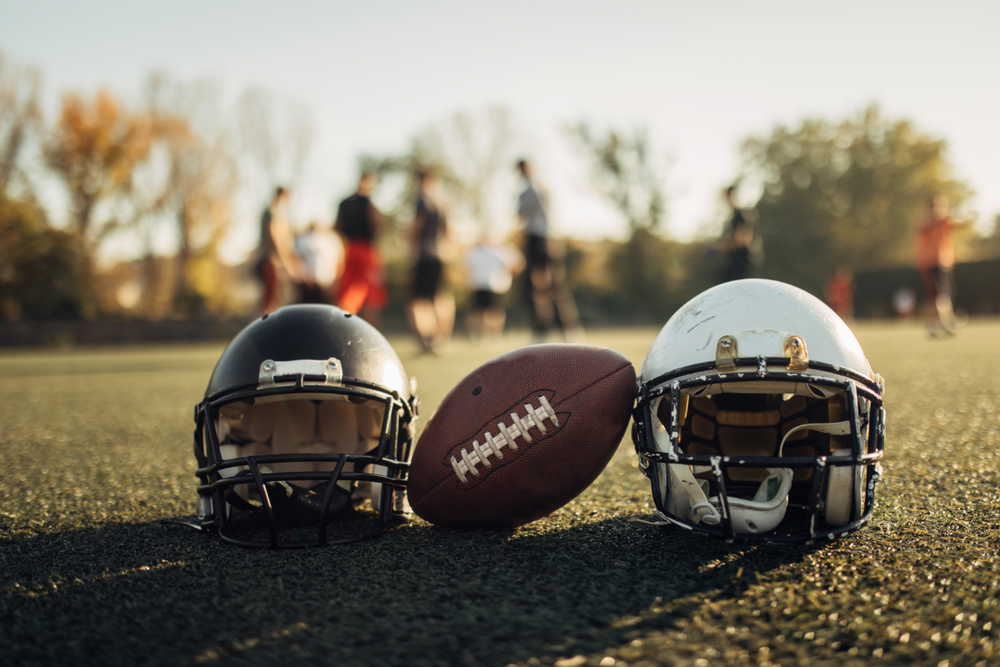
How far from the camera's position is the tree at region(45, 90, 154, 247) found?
22844 millimetres

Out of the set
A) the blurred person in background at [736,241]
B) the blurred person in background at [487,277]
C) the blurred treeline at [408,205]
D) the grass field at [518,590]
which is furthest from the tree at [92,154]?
the grass field at [518,590]

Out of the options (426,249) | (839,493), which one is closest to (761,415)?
(839,493)

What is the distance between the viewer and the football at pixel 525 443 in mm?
1435

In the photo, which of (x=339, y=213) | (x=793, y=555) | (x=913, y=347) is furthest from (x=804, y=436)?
(x=913, y=347)

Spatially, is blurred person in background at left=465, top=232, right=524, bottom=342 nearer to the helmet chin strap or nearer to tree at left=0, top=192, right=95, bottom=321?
the helmet chin strap

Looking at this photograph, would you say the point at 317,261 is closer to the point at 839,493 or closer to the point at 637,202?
the point at 839,493

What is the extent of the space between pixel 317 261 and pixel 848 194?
32.9m

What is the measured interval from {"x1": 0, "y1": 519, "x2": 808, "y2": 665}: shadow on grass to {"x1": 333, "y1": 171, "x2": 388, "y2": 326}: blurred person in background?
18.0ft

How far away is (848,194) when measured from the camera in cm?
3375

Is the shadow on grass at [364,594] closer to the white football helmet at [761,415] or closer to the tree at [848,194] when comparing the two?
the white football helmet at [761,415]

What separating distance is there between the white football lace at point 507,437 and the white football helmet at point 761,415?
19cm

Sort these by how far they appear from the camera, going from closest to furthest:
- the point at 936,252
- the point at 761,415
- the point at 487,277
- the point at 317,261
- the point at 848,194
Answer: the point at 761,415 → the point at 317,261 → the point at 936,252 → the point at 487,277 → the point at 848,194

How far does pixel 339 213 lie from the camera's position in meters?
6.85

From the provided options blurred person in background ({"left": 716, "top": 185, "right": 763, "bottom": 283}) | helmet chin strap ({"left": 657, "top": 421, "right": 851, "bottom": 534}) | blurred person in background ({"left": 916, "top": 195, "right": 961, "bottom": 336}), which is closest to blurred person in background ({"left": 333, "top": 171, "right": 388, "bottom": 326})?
blurred person in background ({"left": 716, "top": 185, "right": 763, "bottom": 283})
